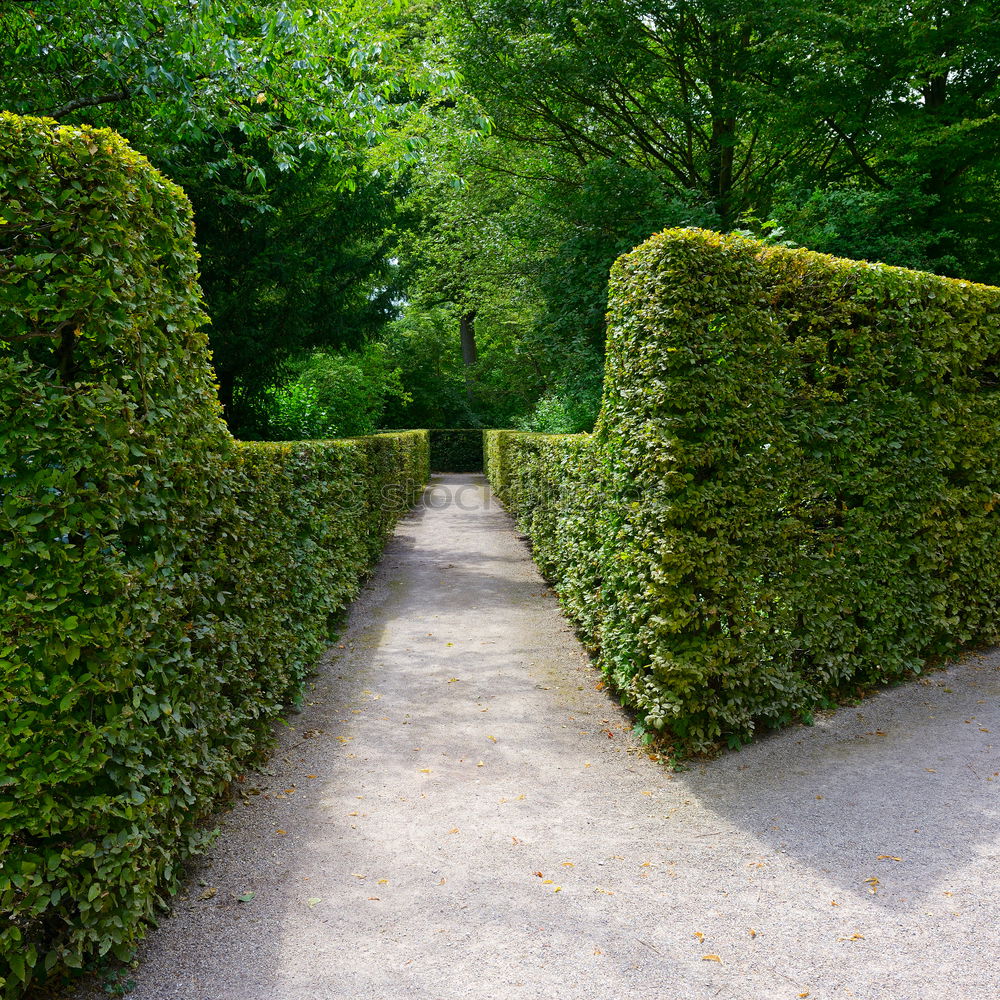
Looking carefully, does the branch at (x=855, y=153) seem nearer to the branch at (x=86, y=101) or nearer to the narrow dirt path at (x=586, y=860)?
the narrow dirt path at (x=586, y=860)

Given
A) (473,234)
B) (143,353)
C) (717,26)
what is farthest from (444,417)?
(143,353)

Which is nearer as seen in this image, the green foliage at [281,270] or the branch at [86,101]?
the branch at [86,101]

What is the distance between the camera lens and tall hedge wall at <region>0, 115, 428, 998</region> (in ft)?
8.65

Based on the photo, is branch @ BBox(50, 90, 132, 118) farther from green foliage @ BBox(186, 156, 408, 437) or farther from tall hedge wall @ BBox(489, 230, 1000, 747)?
tall hedge wall @ BBox(489, 230, 1000, 747)

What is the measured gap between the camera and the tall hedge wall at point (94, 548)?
264 centimetres

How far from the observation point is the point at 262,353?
10.4 m

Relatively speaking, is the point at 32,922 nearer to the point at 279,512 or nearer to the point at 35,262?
the point at 35,262

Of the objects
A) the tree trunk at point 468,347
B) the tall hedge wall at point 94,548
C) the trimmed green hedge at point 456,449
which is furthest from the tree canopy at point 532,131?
the tree trunk at point 468,347

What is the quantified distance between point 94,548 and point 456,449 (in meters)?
30.3

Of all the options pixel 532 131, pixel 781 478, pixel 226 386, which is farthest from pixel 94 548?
pixel 532 131

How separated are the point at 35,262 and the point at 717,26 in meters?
14.1

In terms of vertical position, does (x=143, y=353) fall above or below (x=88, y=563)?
above

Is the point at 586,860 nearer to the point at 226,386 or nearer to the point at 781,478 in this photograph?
the point at 781,478

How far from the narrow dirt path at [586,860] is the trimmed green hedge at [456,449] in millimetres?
26729
